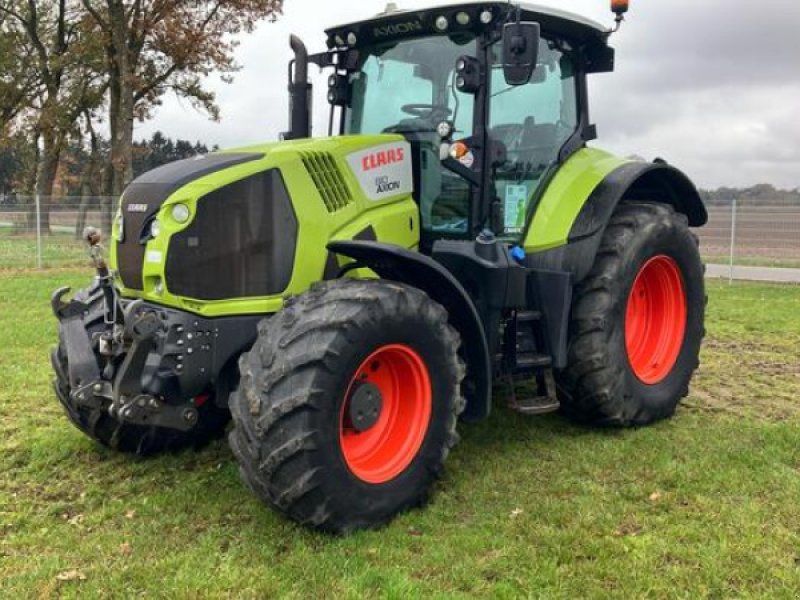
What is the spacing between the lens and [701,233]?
1753 cm

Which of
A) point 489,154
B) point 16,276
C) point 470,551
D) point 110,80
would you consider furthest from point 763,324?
point 110,80

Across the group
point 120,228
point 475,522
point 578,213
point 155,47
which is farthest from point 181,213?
point 155,47

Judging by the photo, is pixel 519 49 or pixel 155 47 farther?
pixel 155 47

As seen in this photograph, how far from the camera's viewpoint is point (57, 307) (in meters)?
4.53

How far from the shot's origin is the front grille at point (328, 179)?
13.6 ft

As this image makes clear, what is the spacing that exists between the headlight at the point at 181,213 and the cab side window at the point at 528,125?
185 centimetres

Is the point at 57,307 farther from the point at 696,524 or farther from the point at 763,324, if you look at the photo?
the point at 763,324

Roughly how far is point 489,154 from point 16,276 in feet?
44.5

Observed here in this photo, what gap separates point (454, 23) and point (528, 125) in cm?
82

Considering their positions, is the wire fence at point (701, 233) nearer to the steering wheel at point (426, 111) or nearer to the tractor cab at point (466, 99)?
the tractor cab at point (466, 99)

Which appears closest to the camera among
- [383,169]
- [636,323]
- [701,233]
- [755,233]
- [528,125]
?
[383,169]

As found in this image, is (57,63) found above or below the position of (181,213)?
above

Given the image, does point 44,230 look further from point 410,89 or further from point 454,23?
point 454,23

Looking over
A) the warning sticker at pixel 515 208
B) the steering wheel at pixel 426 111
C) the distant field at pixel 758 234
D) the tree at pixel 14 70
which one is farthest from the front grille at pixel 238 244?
the tree at pixel 14 70
